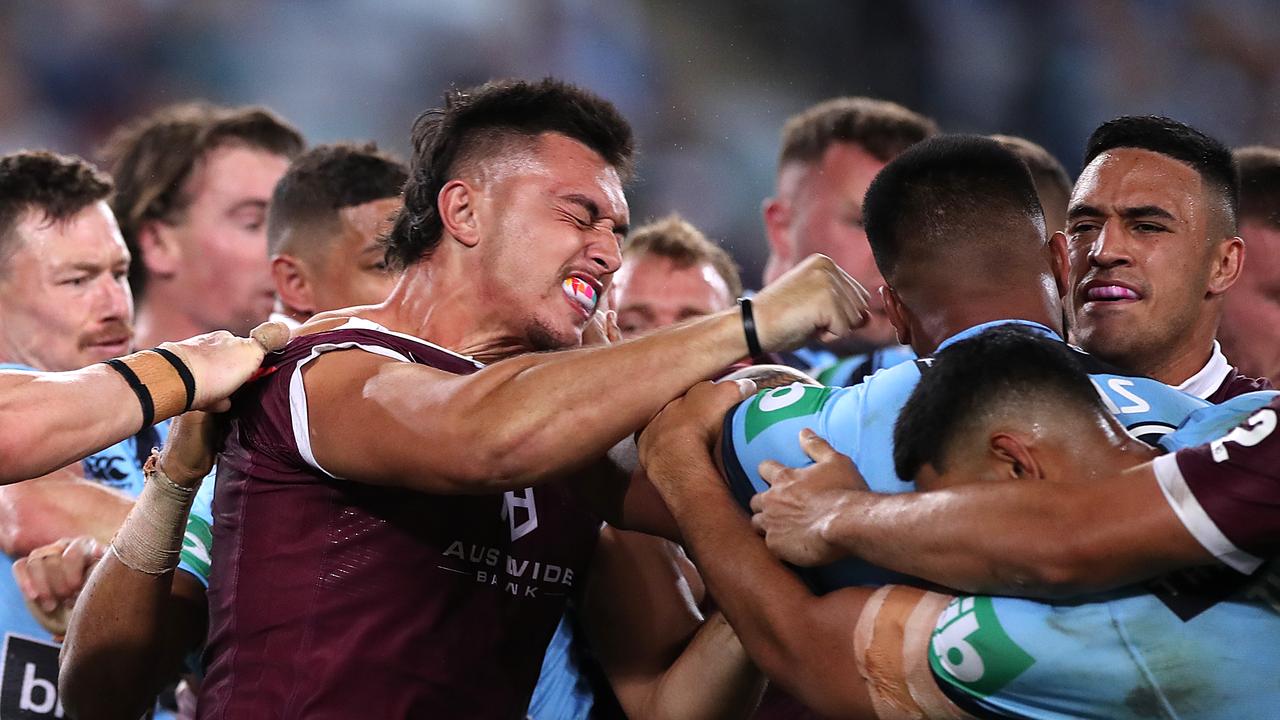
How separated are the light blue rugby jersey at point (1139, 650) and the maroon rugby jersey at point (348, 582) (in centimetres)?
111

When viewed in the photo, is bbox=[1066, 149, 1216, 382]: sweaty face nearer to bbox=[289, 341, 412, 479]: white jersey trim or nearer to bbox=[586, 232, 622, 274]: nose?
bbox=[586, 232, 622, 274]: nose

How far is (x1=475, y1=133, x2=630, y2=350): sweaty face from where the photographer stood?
3262 millimetres

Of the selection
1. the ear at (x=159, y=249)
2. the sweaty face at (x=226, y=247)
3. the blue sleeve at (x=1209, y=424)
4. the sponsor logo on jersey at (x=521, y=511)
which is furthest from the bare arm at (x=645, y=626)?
the ear at (x=159, y=249)

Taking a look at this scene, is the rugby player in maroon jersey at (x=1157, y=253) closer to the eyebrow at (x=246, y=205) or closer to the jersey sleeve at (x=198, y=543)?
the jersey sleeve at (x=198, y=543)

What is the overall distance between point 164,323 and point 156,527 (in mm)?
3634

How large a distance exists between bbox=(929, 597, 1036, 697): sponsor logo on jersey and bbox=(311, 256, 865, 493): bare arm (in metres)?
0.67

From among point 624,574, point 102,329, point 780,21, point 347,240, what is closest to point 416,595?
point 624,574

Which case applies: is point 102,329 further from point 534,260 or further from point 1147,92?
point 1147,92

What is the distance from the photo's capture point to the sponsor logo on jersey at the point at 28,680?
4160 millimetres

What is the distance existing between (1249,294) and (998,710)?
308 cm

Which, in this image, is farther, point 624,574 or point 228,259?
point 228,259

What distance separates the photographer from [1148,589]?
232 cm

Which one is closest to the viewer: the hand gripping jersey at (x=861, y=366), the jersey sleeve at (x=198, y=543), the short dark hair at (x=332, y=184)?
the jersey sleeve at (x=198, y=543)

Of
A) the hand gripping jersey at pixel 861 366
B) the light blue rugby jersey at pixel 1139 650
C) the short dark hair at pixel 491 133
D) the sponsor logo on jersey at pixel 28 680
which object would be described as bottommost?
the sponsor logo on jersey at pixel 28 680
